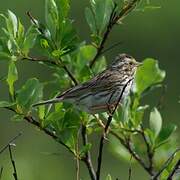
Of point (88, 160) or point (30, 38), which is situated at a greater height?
point (30, 38)

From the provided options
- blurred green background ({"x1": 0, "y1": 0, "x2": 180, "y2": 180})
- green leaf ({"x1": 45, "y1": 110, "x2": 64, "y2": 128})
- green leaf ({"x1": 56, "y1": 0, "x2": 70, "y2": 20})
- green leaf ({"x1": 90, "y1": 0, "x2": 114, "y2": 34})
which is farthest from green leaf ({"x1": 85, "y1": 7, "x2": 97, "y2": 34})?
blurred green background ({"x1": 0, "y1": 0, "x2": 180, "y2": 180})

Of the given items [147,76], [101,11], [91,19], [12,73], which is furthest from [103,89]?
[12,73]

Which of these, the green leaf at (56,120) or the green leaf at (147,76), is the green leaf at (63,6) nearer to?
the green leaf at (56,120)

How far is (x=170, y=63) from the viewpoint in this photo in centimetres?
1144

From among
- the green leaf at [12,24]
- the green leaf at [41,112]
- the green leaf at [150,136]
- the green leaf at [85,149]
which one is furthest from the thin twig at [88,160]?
the green leaf at [12,24]

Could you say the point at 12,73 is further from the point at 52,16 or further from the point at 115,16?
the point at 115,16

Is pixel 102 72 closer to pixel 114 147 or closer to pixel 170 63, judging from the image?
pixel 114 147

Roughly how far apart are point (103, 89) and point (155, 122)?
27.6 inches

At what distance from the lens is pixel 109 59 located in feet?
35.7

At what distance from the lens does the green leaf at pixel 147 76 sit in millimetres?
4879

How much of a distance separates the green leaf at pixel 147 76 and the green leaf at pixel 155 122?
0.62 ft

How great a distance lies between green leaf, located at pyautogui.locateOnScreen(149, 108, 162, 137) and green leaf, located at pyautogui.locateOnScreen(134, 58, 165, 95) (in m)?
0.19

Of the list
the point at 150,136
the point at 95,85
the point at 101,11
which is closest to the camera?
the point at 101,11

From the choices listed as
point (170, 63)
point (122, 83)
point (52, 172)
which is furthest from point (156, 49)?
point (122, 83)
